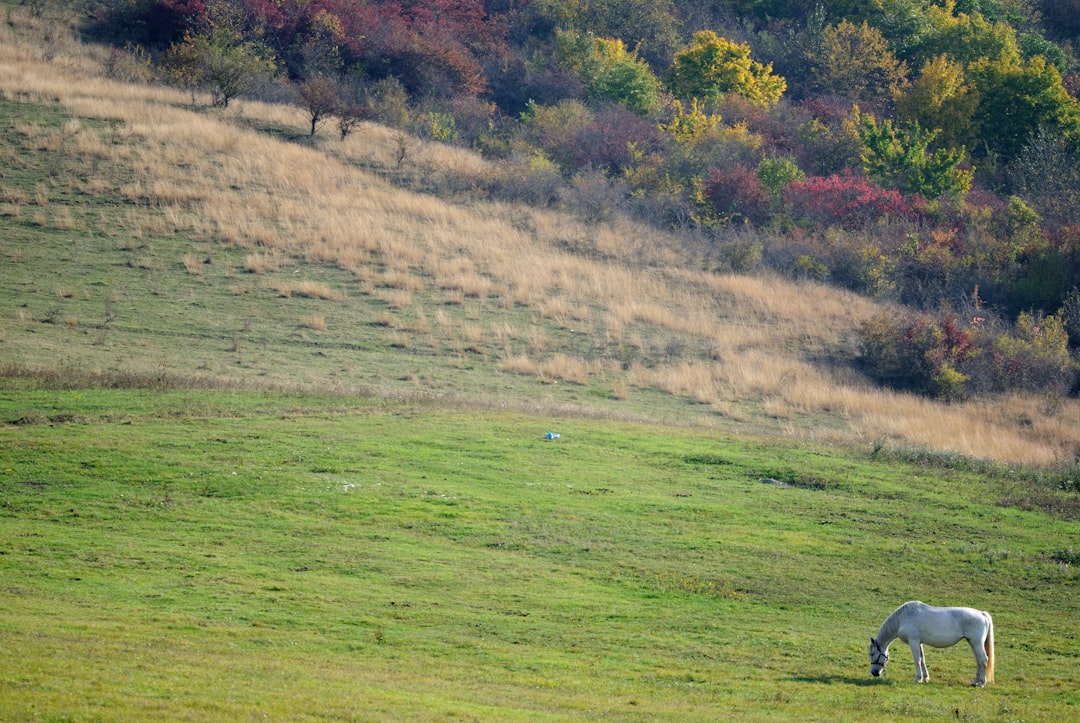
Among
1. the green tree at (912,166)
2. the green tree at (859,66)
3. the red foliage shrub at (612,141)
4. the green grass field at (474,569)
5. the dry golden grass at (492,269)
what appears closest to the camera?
the green grass field at (474,569)

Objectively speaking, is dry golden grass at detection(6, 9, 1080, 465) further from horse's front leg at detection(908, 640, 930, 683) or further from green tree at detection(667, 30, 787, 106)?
green tree at detection(667, 30, 787, 106)

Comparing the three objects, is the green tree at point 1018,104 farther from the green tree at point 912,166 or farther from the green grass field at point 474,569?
the green grass field at point 474,569

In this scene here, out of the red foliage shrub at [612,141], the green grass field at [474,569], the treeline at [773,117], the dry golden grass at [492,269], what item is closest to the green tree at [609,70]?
the treeline at [773,117]

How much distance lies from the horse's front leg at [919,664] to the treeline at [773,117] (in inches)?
990

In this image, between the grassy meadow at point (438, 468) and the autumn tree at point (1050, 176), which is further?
the autumn tree at point (1050, 176)

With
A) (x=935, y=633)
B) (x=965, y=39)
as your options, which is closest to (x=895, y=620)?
(x=935, y=633)

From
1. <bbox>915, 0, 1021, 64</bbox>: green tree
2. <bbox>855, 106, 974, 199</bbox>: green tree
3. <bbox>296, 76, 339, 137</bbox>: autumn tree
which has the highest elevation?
<bbox>915, 0, 1021, 64</bbox>: green tree

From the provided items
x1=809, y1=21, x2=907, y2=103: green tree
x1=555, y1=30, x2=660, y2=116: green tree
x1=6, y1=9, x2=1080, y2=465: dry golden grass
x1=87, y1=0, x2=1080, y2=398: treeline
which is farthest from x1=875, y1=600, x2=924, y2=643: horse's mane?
x1=809, y1=21, x2=907, y2=103: green tree

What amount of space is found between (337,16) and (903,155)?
1207 inches

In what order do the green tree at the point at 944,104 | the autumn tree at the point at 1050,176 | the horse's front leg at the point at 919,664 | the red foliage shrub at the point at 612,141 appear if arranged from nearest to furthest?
the horse's front leg at the point at 919,664, the autumn tree at the point at 1050,176, the red foliage shrub at the point at 612,141, the green tree at the point at 944,104

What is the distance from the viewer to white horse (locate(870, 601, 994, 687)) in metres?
12.7

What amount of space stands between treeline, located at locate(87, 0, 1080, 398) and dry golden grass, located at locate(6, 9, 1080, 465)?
8.27 ft

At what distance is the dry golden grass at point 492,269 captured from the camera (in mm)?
33344

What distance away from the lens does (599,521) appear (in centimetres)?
1928
